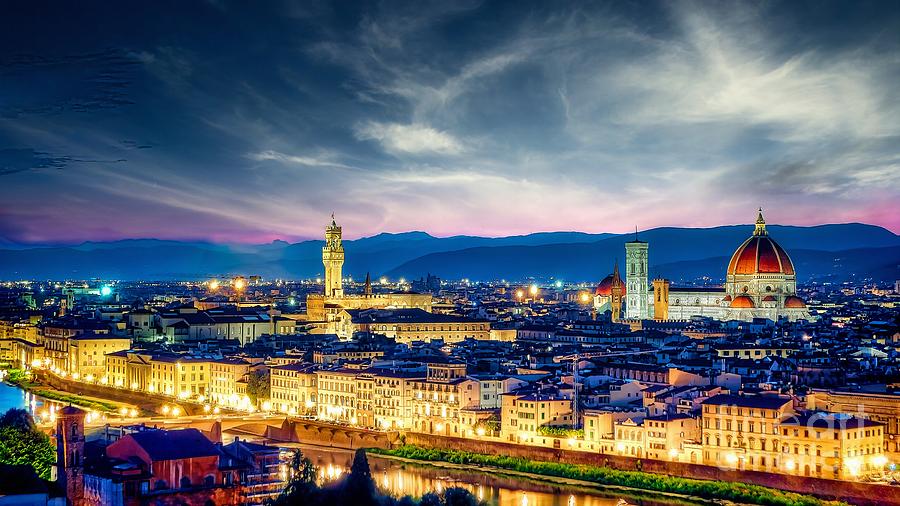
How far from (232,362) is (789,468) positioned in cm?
2821

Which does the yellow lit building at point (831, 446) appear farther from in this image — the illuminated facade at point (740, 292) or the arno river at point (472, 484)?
the illuminated facade at point (740, 292)

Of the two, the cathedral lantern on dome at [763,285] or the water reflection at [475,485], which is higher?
the cathedral lantern on dome at [763,285]

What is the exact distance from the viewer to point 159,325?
7469 centimetres

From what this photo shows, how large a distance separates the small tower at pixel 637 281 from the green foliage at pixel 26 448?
56318 millimetres

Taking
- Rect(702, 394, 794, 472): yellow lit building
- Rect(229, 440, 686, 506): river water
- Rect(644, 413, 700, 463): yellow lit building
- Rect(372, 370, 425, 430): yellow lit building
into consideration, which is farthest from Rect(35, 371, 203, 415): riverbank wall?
Rect(702, 394, 794, 472): yellow lit building

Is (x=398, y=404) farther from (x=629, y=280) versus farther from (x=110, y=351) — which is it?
(x=629, y=280)

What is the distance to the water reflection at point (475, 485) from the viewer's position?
31.8 m

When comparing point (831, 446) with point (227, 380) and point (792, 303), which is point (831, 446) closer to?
point (227, 380)

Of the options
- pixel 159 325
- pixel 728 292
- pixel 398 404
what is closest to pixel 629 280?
pixel 728 292

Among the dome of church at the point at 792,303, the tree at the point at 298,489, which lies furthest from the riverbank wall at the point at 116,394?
the dome of church at the point at 792,303

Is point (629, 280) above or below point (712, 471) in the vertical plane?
above

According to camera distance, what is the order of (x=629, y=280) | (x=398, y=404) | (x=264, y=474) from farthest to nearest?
(x=629, y=280)
(x=398, y=404)
(x=264, y=474)

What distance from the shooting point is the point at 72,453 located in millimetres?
25516

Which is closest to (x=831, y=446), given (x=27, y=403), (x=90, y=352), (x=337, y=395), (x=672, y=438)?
(x=672, y=438)
